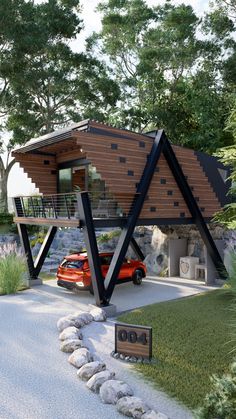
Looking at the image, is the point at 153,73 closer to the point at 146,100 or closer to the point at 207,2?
the point at 146,100

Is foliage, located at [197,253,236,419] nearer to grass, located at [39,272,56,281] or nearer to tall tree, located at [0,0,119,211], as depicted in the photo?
grass, located at [39,272,56,281]

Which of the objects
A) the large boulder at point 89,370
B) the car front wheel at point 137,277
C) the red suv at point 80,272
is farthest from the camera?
the car front wheel at point 137,277

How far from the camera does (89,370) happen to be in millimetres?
6324

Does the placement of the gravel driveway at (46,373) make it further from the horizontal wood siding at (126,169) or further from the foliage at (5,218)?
the foliage at (5,218)

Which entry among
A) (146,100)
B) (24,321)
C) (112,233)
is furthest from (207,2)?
(24,321)

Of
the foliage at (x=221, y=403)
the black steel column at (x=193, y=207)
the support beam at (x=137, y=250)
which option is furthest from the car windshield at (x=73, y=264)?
the foliage at (x=221, y=403)

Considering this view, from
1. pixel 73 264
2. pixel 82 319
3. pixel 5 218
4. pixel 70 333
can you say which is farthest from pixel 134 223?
pixel 5 218

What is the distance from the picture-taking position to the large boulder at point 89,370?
6285 millimetres

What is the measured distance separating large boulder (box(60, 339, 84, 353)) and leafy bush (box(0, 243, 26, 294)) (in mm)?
5319

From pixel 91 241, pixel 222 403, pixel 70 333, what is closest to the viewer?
pixel 222 403

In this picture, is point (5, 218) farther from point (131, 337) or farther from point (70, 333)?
point (131, 337)

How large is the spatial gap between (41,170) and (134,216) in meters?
5.23

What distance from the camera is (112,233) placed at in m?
18.7

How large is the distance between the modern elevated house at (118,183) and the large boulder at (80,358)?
3.29 meters
